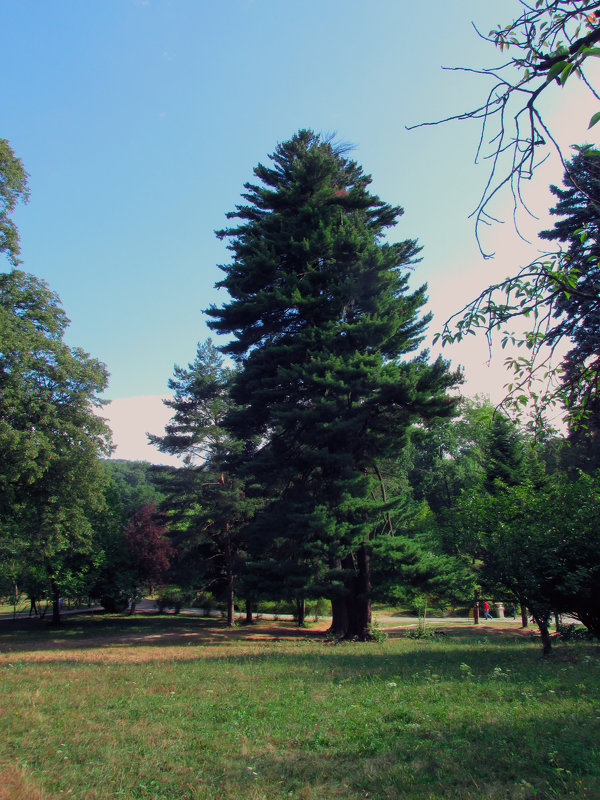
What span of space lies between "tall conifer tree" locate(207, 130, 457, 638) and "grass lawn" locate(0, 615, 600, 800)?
621 centimetres

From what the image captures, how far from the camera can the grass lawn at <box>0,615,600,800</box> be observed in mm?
4133

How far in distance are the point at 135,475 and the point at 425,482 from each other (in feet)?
340

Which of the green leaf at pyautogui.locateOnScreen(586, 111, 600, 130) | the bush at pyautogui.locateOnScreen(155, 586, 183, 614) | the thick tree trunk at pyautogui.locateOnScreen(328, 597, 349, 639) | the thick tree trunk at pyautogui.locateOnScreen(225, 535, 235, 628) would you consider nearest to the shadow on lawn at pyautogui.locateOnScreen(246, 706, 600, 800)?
the green leaf at pyautogui.locateOnScreen(586, 111, 600, 130)

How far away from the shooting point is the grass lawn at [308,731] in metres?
4.13

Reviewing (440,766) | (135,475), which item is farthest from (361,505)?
(135,475)

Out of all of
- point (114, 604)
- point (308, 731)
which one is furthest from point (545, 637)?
point (114, 604)

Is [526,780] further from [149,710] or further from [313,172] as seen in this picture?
[313,172]

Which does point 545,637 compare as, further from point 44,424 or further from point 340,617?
point 44,424

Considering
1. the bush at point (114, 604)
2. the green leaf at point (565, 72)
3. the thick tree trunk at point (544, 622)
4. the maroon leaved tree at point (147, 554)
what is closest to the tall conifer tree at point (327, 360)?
the thick tree trunk at point (544, 622)

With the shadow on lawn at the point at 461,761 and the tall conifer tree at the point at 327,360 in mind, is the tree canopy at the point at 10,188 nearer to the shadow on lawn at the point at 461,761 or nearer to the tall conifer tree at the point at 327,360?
the tall conifer tree at the point at 327,360

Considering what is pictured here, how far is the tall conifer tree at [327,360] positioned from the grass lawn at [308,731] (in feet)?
20.4

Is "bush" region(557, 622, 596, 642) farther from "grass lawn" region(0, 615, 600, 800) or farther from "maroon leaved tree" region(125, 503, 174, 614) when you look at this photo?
"maroon leaved tree" region(125, 503, 174, 614)

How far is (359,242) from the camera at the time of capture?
1706 centimetres

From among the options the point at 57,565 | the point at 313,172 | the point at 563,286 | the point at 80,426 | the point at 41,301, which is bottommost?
the point at 57,565
